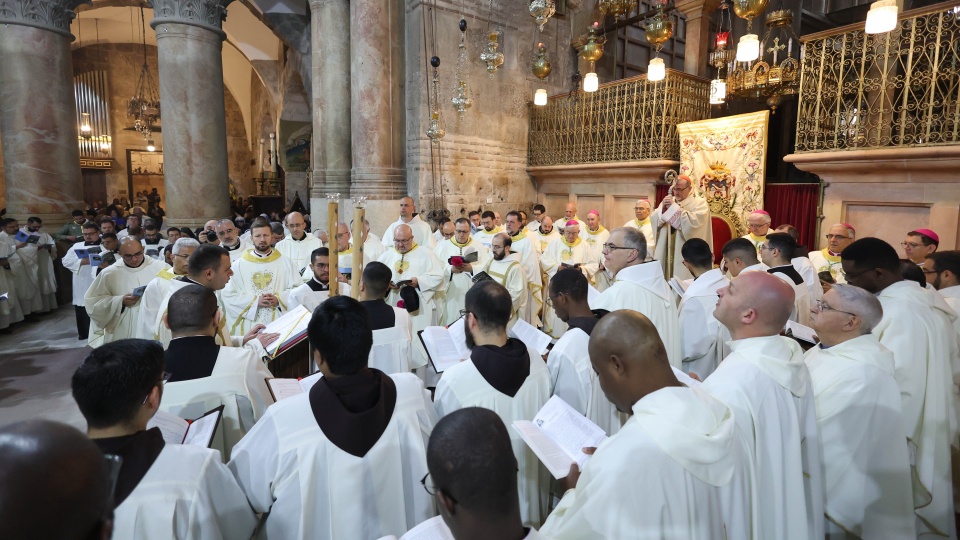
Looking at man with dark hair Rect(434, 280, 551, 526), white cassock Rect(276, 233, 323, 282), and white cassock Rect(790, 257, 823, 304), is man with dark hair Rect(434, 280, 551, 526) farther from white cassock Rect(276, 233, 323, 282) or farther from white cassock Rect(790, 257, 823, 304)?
white cassock Rect(276, 233, 323, 282)

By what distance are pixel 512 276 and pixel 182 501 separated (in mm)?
5392

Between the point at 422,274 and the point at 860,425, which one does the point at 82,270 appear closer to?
the point at 422,274

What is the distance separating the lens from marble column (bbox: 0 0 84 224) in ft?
33.7

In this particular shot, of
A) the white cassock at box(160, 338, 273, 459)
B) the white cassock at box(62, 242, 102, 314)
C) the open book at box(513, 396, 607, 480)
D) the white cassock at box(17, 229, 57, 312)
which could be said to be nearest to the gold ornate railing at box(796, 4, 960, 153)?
the open book at box(513, 396, 607, 480)

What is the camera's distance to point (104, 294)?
5.70 meters

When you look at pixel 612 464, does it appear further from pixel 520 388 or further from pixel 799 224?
pixel 799 224

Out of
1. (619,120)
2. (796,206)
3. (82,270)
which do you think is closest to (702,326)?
(796,206)

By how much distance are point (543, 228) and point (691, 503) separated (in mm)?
8280

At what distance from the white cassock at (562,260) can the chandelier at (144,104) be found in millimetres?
17553

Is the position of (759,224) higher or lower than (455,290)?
higher

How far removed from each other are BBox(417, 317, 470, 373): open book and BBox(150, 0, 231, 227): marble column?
9429mm

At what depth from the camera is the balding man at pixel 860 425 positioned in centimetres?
249

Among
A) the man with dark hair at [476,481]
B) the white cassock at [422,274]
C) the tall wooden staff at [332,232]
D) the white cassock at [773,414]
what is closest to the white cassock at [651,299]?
the white cassock at [773,414]

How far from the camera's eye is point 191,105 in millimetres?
10680
